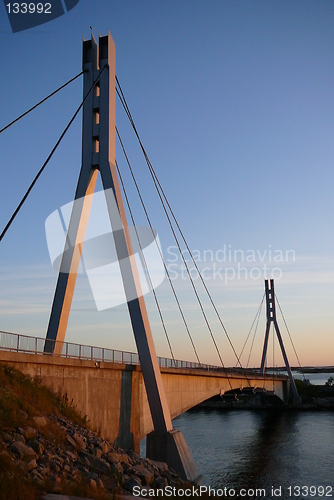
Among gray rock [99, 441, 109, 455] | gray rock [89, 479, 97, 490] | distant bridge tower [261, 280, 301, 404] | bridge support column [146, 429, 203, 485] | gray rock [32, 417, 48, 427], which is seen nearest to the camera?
gray rock [89, 479, 97, 490]

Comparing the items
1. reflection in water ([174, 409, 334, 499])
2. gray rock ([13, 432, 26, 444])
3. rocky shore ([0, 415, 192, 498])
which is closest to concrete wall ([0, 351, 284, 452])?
rocky shore ([0, 415, 192, 498])

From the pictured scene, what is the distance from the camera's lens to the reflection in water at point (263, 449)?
92.6 ft

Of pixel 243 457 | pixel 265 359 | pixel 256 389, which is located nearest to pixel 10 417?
pixel 243 457

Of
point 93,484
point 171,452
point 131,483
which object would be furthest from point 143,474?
point 171,452

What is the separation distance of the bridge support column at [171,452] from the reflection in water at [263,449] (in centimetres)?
629

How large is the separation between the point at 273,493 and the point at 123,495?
16921 millimetres

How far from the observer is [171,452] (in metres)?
20.6

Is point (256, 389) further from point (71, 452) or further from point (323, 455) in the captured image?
point (71, 452)

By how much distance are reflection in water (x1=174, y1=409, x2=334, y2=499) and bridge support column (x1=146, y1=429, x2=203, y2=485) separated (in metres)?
6.29

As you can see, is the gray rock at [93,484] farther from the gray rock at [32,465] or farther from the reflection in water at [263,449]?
the reflection in water at [263,449]

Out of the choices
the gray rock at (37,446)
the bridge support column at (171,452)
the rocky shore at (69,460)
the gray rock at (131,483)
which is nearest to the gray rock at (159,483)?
the rocky shore at (69,460)

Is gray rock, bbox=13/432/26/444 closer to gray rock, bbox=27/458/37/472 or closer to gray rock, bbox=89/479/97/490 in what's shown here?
gray rock, bbox=27/458/37/472

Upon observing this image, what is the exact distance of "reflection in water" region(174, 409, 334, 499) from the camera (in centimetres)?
2822

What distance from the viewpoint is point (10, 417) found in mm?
11688
